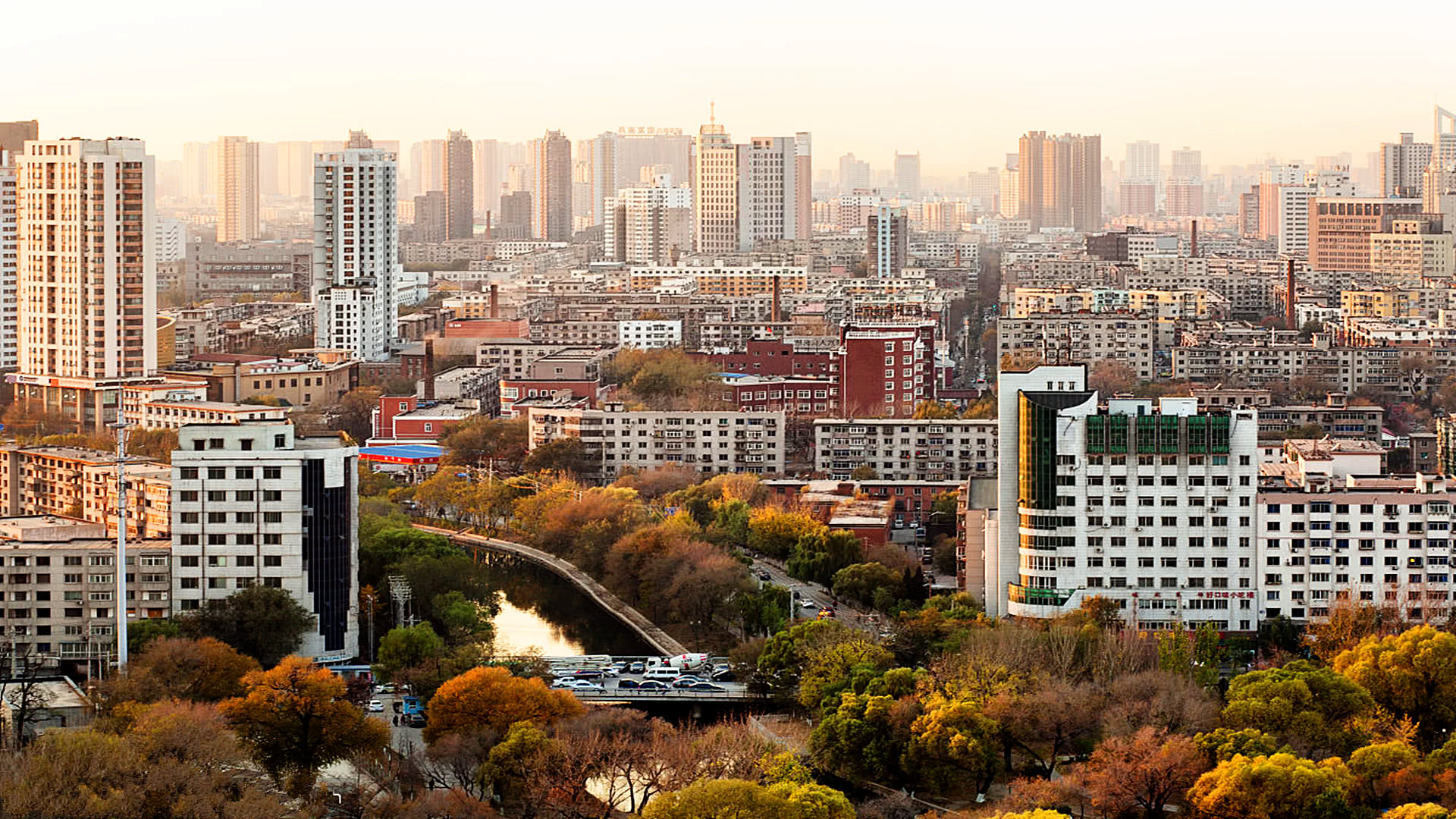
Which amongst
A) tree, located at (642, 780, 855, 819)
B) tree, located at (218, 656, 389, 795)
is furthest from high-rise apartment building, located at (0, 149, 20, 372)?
tree, located at (642, 780, 855, 819)

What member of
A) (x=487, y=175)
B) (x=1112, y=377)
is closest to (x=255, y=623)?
(x=1112, y=377)

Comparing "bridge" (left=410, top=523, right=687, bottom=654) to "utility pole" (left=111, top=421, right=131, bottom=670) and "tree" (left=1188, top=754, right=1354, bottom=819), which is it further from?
"tree" (left=1188, top=754, right=1354, bottom=819)

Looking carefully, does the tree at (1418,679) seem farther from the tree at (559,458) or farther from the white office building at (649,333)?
the white office building at (649,333)

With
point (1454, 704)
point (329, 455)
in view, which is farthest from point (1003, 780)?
point (329, 455)

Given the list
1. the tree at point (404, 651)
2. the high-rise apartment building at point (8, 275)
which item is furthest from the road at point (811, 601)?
the high-rise apartment building at point (8, 275)

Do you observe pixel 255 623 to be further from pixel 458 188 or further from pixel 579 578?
pixel 458 188

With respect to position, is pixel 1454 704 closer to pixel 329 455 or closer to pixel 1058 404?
pixel 1058 404
